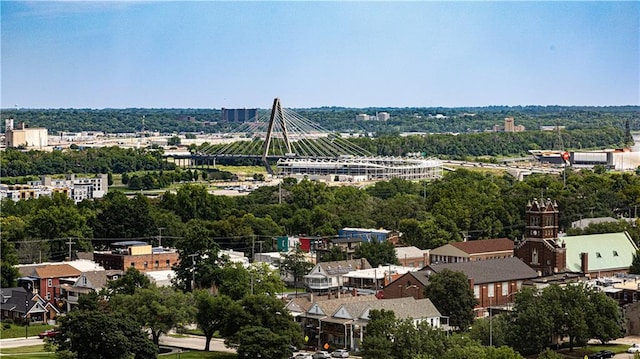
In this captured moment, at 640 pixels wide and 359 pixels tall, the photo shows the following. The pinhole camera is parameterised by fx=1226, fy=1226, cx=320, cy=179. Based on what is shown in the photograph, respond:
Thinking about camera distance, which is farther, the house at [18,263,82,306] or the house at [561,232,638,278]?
the house at [561,232,638,278]

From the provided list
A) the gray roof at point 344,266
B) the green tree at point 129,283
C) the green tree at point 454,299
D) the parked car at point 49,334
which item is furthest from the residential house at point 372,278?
the parked car at point 49,334

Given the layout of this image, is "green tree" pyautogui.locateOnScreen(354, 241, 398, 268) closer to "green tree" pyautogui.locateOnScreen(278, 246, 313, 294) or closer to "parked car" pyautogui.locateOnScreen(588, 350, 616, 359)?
"green tree" pyautogui.locateOnScreen(278, 246, 313, 294)

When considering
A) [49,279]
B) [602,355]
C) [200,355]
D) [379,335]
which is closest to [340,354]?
[379,335]

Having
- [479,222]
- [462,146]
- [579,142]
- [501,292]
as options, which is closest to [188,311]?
[501,292]

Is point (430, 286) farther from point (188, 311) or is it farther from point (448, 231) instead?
point (448, 231)

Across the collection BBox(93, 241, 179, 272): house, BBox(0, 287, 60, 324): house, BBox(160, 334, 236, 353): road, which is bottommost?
BBox(160, 334, 236, 353): road

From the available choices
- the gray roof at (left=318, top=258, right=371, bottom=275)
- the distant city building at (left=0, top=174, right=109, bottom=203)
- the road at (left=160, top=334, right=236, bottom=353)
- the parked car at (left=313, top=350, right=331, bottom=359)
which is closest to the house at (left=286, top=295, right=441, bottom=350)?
the parked car at (left=313, top=350, right=331, bottom=359)

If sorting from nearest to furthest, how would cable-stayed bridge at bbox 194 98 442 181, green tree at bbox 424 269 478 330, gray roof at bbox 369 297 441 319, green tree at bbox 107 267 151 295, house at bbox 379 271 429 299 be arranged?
gray roof at bbox 369 297 441 319 < green tree at bbox 424 269 478 330 < green tree at bbox 107 267 151 295 < house at bbox 379 271 429 299 < cable-stayed bridge at bbox 194 98 442 181

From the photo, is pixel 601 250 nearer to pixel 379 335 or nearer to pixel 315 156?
pixel 379 335
